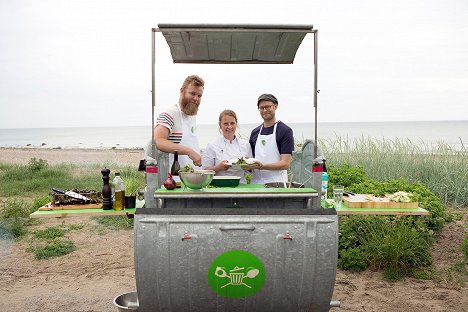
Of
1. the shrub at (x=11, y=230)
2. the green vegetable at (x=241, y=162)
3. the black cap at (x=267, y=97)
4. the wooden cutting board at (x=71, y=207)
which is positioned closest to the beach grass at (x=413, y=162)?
the black cap at (x=267, y=97)

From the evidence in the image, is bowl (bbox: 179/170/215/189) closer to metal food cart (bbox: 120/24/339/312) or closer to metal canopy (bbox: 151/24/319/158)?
metal food cart (bbox: 120/24/339/312)

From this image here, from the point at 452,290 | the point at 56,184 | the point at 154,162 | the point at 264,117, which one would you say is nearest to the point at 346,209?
the point at 264,117

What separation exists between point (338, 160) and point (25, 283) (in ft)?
23.5

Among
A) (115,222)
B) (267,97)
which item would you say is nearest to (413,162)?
(115,222)

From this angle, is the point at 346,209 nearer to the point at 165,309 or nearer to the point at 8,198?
the point at 165,309

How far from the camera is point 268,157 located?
186 inches

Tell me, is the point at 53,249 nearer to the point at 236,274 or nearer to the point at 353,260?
the point at 353,260

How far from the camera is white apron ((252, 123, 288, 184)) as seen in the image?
4.64 metres

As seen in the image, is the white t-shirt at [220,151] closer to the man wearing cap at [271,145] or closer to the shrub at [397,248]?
the man wearing cap at [271,145]

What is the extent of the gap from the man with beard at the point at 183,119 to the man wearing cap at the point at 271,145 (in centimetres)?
61

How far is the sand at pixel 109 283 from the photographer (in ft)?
16.1

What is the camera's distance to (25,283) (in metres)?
5.55

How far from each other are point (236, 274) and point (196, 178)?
2.20ft

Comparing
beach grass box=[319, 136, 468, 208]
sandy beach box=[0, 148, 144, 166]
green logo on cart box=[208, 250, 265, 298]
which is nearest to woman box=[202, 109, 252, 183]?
green logo on cart box=[208, 250, 265, 298]
